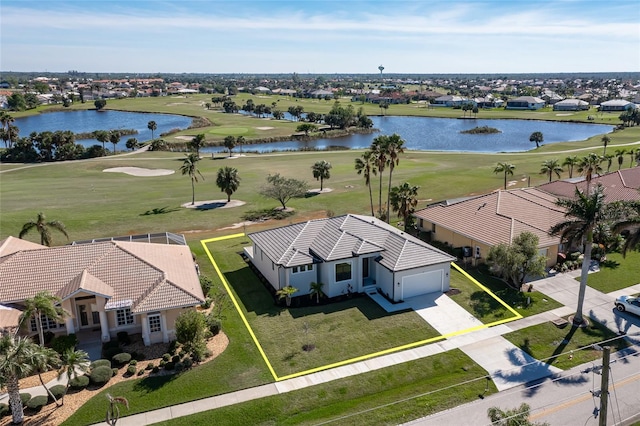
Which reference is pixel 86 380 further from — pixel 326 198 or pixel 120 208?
pixel 326 198

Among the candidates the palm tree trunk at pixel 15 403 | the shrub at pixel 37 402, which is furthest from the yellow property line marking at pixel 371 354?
the palm tree trunk at pixel 15 403

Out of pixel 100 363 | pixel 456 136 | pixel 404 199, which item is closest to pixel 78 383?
pixel 100 363

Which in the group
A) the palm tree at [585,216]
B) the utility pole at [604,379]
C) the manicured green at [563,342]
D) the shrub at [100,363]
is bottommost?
the manicured green at [563,342]

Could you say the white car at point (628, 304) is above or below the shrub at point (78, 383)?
above

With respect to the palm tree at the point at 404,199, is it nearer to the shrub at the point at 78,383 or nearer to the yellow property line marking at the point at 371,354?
the yellow property line marking at the point at 371,354

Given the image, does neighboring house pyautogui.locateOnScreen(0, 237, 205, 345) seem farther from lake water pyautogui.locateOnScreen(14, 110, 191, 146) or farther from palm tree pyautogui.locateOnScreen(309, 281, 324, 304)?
lake water pyautogui.locateOnScreen(14, 110, 191, 146)
